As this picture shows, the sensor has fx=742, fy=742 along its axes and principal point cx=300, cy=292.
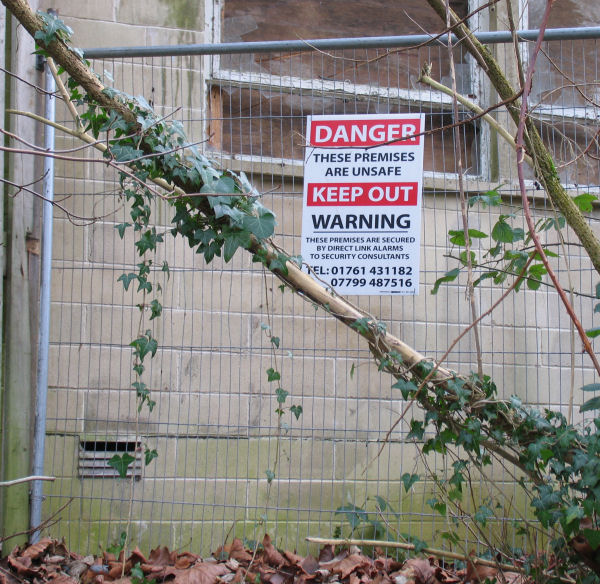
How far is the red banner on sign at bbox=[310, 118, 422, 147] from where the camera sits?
3.80m

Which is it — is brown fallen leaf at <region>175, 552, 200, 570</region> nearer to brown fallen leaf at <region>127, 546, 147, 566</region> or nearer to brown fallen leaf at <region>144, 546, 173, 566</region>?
brown fallen leaf at <region>144, 546, 173, 566</region>

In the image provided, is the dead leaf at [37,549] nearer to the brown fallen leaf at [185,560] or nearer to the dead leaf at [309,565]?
the brown fallen leaf at [185,560]

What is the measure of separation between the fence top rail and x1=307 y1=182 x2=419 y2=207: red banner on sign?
26.8 inches

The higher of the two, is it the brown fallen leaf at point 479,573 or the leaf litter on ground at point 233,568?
the brown fallen leaf at point 479,573

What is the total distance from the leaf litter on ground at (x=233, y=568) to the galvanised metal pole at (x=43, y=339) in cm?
22

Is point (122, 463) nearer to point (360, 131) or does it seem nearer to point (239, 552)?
point (239, 552)

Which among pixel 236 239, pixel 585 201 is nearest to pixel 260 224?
pixel 236 239

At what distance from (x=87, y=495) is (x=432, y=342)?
1.97 meters

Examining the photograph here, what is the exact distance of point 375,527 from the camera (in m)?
3.56

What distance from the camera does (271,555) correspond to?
357cm

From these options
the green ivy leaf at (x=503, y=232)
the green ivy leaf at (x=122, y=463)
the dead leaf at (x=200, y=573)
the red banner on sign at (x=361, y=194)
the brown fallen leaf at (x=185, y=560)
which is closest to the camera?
the green ivy leaf at (x=503, y=232)

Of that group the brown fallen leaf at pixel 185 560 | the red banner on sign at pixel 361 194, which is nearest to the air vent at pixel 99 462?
the brown fallen leaf at pixel 185 560

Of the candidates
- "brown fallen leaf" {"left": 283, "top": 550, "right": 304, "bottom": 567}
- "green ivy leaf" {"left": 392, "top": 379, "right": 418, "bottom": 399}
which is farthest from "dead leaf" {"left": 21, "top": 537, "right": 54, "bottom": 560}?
"green ivy leaf" {"left": 392, "top": 379, "right": 418, "bottom": 399}

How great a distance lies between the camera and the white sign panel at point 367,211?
370 centimetres
